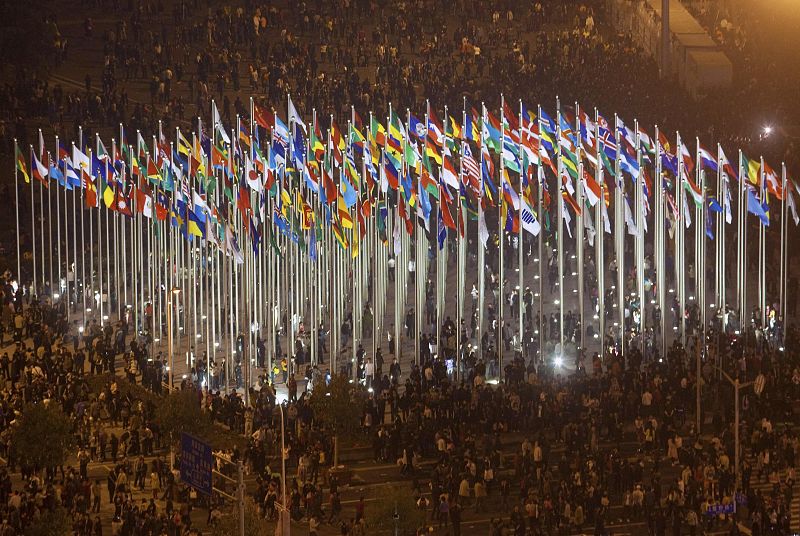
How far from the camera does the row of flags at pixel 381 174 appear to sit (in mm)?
66250

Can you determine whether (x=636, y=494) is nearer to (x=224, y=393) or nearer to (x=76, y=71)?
(x=224, y=393)

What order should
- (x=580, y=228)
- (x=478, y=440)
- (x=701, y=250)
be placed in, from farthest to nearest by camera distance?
(x=701, y=250) < (x=580, y=228) < (x=478, y=440)

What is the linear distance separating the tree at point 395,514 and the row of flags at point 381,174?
Result: 1490cm

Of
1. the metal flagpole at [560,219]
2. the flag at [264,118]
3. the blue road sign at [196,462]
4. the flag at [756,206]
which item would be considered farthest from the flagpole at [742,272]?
the blue road sign at [196,462]

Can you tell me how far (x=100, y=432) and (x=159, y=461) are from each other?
317cm

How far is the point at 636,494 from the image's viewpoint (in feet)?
177

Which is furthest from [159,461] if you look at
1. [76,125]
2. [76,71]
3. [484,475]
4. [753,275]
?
[76,71]

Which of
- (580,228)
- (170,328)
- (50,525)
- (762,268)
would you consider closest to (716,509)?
(50,525)

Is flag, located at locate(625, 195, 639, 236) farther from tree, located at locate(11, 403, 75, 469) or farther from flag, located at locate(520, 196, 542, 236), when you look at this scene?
tree, located at locate(11, 403, 75, 469)

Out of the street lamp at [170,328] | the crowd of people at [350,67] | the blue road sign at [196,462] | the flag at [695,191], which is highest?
the crowd of people at [350,67]

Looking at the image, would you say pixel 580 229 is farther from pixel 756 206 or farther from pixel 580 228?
pixel 756 206

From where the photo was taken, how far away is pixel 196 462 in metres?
49.7

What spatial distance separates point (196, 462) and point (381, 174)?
903 inches

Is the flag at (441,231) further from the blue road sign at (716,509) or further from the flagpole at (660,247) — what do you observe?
the blue road sign at (716,509)
